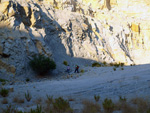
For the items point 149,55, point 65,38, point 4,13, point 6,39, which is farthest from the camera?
point 149,55

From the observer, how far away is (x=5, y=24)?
16.0 m

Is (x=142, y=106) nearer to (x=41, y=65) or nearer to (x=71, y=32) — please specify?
(x=41, y=65)

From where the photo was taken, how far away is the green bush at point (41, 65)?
1443 centimetres

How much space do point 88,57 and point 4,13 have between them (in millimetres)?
12093

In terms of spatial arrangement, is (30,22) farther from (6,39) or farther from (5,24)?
(6,39)

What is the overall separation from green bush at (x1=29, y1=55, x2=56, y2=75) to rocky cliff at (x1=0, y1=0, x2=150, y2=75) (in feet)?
2.32

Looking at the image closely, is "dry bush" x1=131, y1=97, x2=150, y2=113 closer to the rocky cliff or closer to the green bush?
the green bush

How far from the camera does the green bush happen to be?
1443cm

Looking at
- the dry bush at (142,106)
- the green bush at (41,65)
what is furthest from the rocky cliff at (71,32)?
the dry bush at (142,106)

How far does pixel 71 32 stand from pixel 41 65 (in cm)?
1062

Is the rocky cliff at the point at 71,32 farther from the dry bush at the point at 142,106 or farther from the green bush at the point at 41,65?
the dry bush at the point at 142,106

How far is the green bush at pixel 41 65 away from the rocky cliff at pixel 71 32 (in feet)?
2.32

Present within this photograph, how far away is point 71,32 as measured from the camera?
23.6 meters

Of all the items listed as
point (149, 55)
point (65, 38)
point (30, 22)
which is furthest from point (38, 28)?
point (149, 55)
